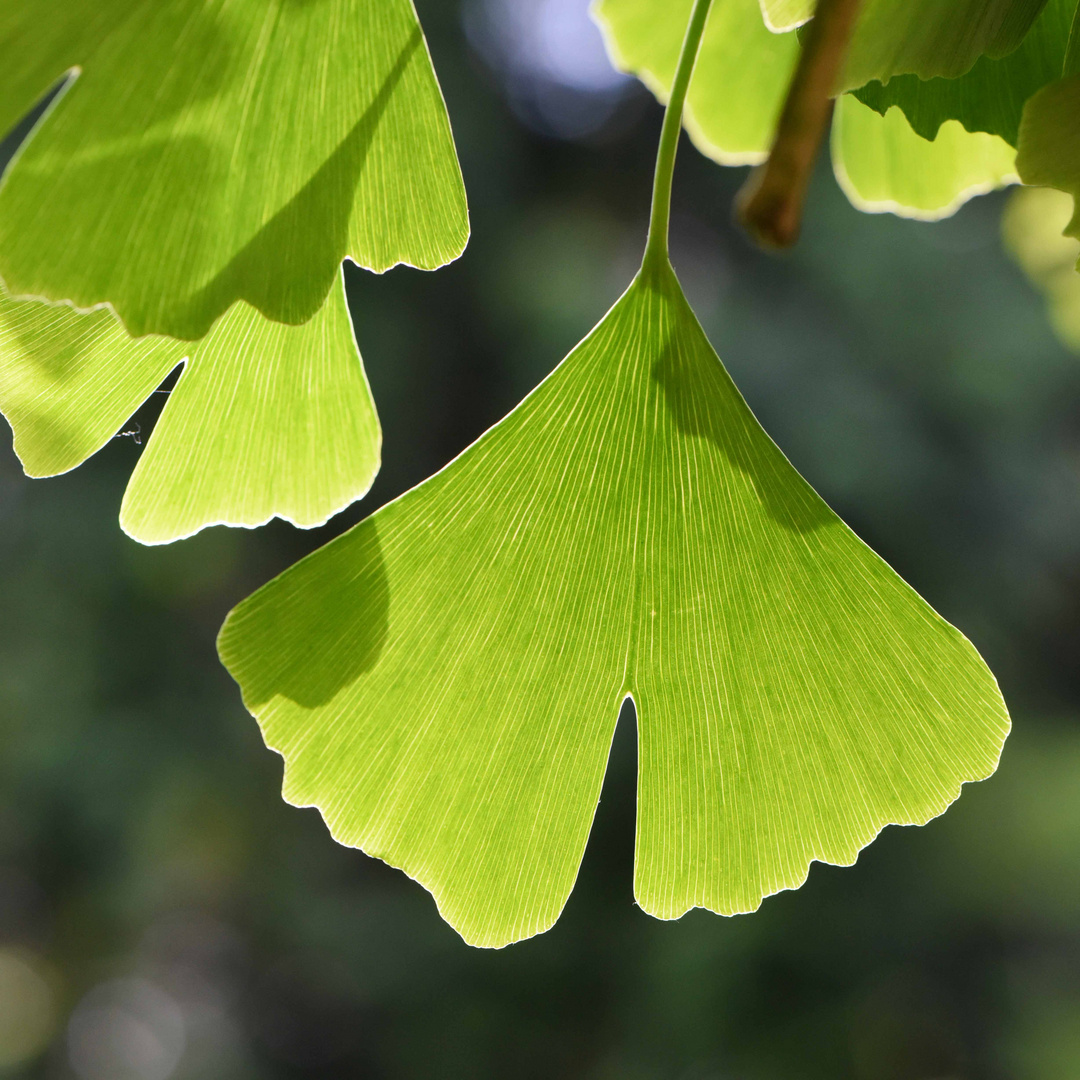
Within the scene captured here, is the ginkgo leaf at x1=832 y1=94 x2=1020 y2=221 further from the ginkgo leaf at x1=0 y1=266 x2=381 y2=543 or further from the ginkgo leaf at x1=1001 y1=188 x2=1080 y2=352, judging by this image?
the ginkgo leaf at x1=1001 y1=188 x2=1080 y2=352

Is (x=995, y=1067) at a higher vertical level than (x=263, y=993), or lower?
lower

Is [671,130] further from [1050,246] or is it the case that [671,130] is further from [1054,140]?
[1050,246]

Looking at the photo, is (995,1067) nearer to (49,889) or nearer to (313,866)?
(313,866)

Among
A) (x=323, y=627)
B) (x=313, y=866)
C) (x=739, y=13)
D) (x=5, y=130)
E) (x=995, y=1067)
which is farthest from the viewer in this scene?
(x=313, y=866)

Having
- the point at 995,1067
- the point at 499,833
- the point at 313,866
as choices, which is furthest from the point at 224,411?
the point at 995,1067

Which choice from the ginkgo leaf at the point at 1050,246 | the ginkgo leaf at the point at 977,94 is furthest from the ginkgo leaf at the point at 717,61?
the ginkgo leaf at the point at 1050,246

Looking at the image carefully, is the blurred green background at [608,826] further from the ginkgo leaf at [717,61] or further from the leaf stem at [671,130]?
the leaf stem at [671,130]

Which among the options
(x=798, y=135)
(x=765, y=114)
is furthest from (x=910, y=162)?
(x=798, y=135)
